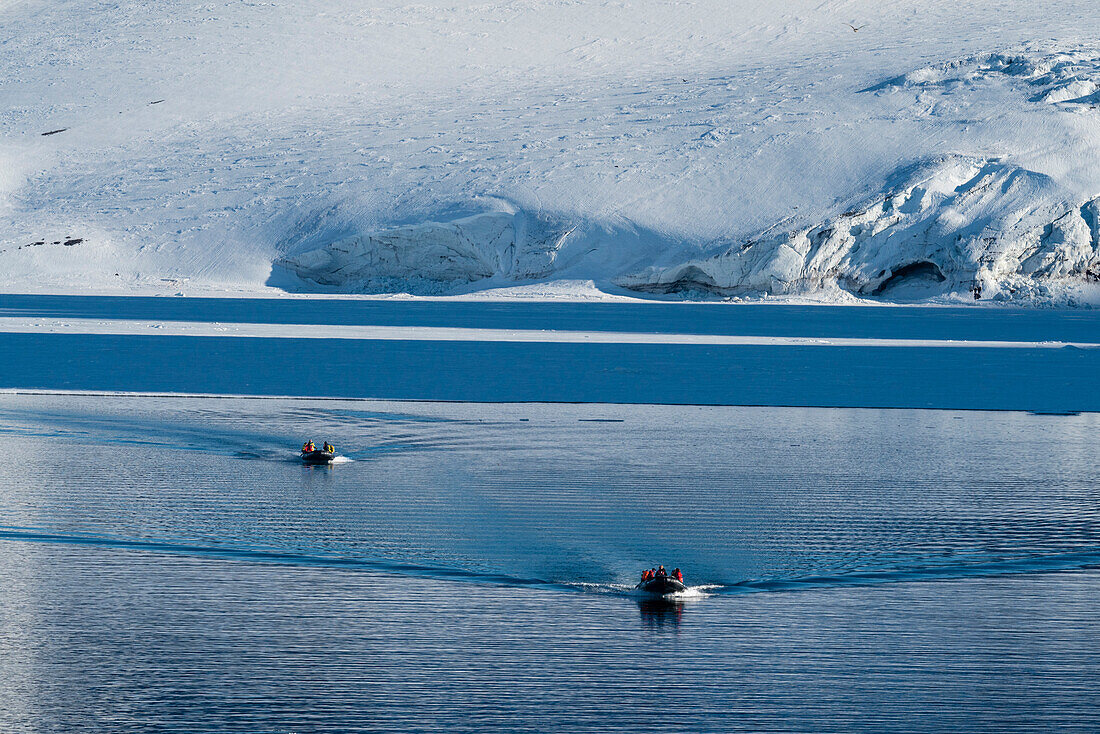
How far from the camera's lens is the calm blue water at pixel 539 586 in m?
5.10

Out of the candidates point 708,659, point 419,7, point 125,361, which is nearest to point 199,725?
point 708,659

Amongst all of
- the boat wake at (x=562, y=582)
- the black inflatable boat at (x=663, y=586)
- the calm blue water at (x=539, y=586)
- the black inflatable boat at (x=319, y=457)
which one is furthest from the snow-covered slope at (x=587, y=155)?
the black inflatable boat at (x=663, y=586)

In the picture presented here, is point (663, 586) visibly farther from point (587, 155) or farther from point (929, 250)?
point (587, 155)

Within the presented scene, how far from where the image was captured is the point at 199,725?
480 centimetres

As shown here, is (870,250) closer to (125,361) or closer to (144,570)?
(125,361)

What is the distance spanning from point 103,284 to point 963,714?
52.5m

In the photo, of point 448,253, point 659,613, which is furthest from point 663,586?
point 448,253

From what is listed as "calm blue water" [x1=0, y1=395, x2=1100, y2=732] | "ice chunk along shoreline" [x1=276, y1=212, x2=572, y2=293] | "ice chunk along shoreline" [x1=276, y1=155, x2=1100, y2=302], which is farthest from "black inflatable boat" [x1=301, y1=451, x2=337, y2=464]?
"ice chunk along shoreline" [x1=276, y1=212, x2=572, y2=293]

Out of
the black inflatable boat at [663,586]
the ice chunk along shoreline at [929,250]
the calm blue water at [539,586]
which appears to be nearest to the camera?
the calm blue water at [539,586]

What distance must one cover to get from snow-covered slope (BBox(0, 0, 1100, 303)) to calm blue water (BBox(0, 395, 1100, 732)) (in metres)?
39.4

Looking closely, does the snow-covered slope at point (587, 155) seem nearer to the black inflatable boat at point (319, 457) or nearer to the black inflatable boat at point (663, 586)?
the black inflatable boat at point (319, 457)

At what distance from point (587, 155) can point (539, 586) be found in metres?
51.3

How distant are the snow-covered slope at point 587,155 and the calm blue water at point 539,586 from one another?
39368 millimetres

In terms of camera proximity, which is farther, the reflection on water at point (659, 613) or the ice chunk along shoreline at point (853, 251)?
the ice chunk along shoreline at point (853, 251)
